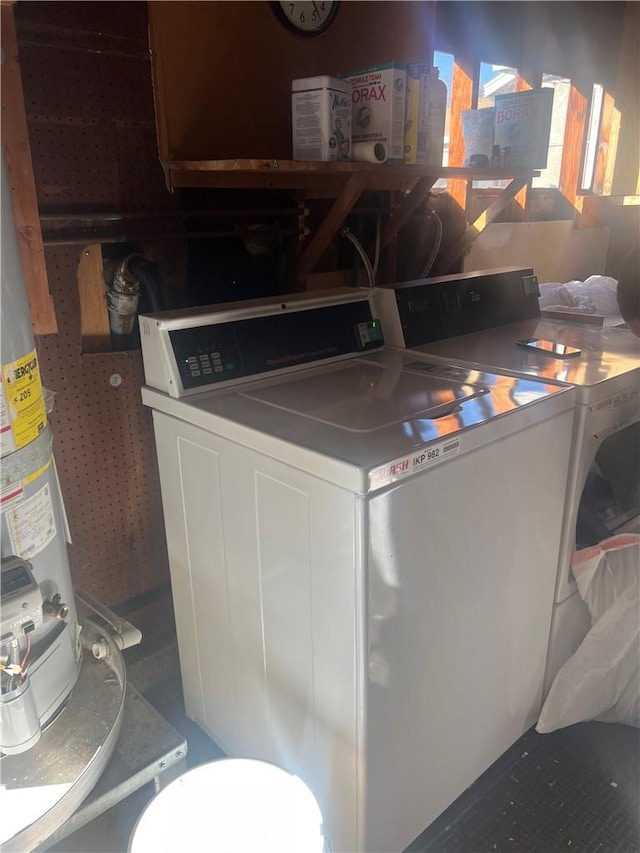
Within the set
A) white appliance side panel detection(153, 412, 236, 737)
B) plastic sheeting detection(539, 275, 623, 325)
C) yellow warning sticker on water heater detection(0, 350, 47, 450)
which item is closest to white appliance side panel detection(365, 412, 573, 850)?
white appliance side panel detection(153, 412, 236, 737)

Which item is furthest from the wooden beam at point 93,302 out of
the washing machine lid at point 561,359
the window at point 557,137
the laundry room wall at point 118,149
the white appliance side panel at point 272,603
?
the window at point 557,137

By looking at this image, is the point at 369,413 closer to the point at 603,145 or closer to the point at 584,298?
the point at 584,298

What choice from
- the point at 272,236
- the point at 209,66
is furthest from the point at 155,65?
the point at 272,236

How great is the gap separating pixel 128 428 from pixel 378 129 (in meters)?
0.98

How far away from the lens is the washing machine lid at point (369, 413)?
1.04 meters

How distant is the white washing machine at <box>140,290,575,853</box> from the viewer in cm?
108

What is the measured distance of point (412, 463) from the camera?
1.04 m

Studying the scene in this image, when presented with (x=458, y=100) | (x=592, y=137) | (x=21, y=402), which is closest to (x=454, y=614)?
(x=21, y=402)

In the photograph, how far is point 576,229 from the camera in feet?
11.7

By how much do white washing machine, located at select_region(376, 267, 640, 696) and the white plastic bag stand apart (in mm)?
42

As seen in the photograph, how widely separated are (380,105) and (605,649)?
1.48 meters

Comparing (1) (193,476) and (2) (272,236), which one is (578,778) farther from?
(2) (272,236)

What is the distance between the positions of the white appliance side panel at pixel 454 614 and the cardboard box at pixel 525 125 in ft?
3.39

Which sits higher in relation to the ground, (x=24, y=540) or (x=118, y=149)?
(x=118, y=149)
